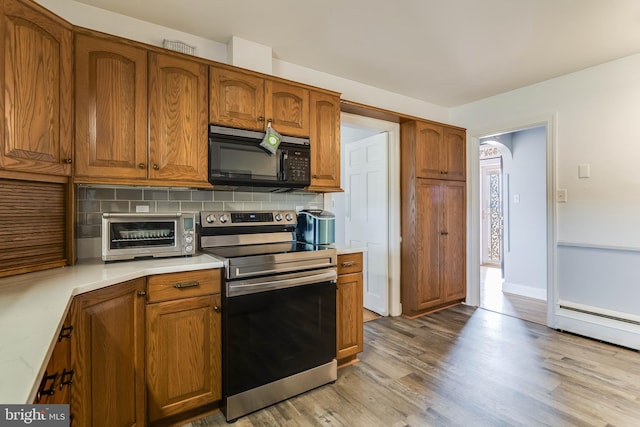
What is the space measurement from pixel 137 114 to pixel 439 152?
2957 millimetres

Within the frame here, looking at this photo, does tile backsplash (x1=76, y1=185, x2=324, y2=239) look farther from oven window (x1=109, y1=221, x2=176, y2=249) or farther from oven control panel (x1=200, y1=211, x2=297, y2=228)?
oven window (x1=109, y1=221, x2=176, y2=249)

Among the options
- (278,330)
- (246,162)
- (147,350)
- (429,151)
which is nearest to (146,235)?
(147,350)

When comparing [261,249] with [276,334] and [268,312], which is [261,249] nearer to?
[268,312]

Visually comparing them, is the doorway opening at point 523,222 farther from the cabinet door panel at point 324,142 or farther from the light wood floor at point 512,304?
the cabinet door panel at point 324,142

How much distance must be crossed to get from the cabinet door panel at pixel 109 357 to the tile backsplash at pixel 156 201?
69cm

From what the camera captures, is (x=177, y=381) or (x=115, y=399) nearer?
(x=115, y=399)

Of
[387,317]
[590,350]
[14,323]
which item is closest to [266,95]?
[14,323]

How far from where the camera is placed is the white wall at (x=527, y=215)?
4121 mm

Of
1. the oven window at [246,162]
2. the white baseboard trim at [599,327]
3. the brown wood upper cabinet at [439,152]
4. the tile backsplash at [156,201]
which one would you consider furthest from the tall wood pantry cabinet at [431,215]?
the oven window at [246,162]

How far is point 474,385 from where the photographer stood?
6.91 feet

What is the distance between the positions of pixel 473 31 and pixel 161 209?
253cm

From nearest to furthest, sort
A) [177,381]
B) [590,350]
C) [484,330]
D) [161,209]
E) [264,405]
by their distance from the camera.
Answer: [177,381] < [264,405] < [161,209] < [590,350] < [484,330]

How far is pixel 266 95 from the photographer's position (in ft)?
7.25

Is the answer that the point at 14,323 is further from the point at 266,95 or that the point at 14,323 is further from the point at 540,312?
the point at 540,312
